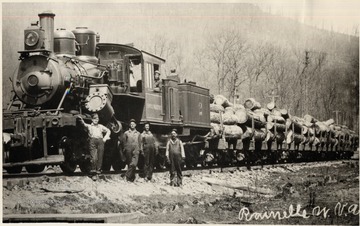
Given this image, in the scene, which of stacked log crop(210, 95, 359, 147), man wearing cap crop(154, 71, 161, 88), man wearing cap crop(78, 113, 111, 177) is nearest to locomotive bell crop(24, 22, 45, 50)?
man wearing cap crop(78, 113, 111, 177)

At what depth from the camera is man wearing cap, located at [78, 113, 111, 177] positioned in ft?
31.2

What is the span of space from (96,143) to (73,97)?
919 millimetres

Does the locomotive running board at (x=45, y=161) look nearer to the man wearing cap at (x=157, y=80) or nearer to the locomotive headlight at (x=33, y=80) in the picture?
the locomotive headlight at (x=33, y=80)

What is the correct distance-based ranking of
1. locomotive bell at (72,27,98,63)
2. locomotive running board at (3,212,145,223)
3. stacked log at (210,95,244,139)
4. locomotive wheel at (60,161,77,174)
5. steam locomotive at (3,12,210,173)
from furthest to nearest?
stacked log at (210,95,244,139), locomotive bell at (72,27,98,63), locomotive wheel at (60,161,77,174), steam locomotive at (3,12,210,173), locomotive running board at (3,212,145,223)

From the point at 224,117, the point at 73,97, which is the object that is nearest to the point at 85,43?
the point at 73,97

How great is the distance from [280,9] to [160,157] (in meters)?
3.65

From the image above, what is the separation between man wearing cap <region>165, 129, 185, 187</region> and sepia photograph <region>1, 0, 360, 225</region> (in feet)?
0.08

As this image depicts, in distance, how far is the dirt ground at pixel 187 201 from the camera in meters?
8.87

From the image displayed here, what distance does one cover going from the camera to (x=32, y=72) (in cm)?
974

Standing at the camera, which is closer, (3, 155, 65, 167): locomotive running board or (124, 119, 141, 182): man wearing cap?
(3, 155, 65, 167): locomotive running board

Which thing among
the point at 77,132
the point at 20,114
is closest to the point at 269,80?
the point at 77,132

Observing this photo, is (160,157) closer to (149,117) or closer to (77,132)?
(149,117)

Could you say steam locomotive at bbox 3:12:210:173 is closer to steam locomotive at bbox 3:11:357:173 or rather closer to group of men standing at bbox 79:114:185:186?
steam locomotive at bbox 3:11:357:173

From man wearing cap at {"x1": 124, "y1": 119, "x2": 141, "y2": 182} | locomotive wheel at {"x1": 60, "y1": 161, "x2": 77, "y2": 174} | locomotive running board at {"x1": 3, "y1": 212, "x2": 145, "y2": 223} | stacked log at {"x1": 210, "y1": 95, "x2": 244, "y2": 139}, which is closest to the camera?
locomotive running board at {"x1": 3, "y1": 212, "x2": 145, "y2": 223}
